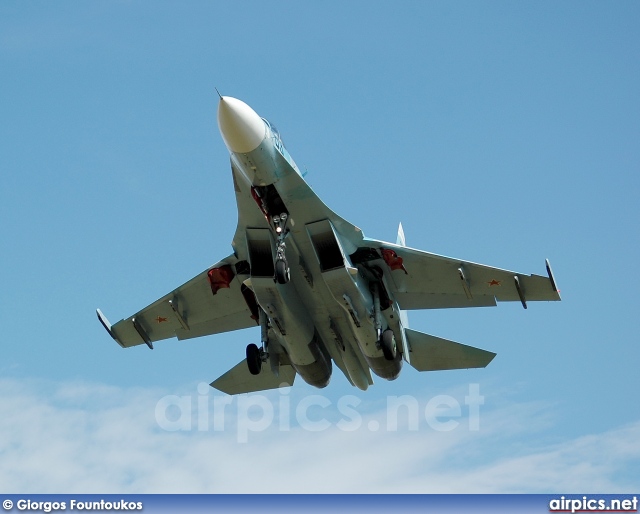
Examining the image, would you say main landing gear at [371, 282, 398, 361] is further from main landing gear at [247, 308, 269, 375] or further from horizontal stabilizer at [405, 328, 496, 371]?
main landing gear at [247, 308, 269, 375]

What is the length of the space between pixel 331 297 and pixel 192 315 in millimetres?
4722

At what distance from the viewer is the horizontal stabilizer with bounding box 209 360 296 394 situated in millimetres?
28828

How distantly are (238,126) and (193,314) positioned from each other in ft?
24.3

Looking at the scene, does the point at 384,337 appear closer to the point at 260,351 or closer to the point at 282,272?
the point at 260,351

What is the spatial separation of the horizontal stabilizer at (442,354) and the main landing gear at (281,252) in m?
4.92

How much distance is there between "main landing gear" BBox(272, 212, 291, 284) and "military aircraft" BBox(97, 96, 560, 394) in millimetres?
27

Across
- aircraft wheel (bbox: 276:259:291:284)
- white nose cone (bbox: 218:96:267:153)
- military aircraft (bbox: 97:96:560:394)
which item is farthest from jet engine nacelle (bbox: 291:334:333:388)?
white nose cone (bbox: 218:96:267:153)

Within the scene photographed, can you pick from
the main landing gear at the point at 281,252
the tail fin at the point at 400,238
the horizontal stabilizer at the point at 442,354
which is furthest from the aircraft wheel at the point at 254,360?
the tail fin at the point at 400,238

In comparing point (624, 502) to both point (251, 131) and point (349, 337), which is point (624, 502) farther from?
point (251, 131)

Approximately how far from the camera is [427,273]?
26172 mm

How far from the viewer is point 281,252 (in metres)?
23.4

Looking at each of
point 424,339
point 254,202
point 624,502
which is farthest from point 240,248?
point 624,502

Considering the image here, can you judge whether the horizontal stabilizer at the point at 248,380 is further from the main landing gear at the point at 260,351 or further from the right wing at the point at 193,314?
the main landing gear at the point at 260,351

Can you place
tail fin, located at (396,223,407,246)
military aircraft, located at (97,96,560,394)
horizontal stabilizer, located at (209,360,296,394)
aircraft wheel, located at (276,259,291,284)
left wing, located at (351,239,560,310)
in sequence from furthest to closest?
tail fin, located at (396,223,407,246)
horizontal stabilizer, located at (209,360,296,394)
left wing, located at (351,239,560,310)
military aircraft, located at (97,96,560,394)
aircraft wheel, located at (276,259,291,284)
